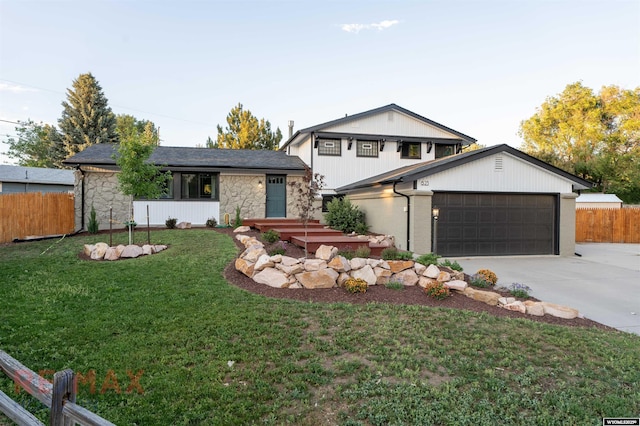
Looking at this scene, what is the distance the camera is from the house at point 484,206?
11016mm

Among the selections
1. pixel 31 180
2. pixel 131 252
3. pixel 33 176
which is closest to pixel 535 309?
pixel 131 252

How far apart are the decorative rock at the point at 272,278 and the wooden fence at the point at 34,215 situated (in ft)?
36.7

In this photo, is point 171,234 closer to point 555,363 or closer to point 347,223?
point 347,223

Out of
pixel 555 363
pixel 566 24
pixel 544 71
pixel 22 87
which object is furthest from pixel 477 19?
pixel 22 87

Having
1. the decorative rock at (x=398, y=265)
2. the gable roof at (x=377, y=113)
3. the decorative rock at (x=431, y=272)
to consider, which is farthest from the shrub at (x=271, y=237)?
the gable roof at (x=377, y=113)

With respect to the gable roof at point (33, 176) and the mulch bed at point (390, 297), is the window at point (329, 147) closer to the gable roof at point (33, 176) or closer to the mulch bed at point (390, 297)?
the mulch bed at point (390, 297)

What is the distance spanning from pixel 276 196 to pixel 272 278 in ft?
33.2

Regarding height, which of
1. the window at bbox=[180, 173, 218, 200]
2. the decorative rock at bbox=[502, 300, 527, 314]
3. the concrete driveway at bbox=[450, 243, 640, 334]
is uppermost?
the window at bbox=[180, 173, 218, 200]

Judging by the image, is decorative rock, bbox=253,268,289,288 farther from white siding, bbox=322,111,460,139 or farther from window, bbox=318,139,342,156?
white siding, bbox=322,111,460,139

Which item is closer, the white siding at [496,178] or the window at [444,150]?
the white siding at [496,178]

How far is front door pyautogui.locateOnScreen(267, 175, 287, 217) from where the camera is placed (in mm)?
16500

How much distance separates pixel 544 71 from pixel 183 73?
53.7ft

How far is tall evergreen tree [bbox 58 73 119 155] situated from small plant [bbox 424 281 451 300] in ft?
101

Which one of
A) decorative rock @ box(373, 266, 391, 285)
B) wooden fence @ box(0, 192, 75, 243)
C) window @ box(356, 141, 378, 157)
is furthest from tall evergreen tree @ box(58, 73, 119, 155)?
decorative rock @ box(373, 266, 391, 285)
